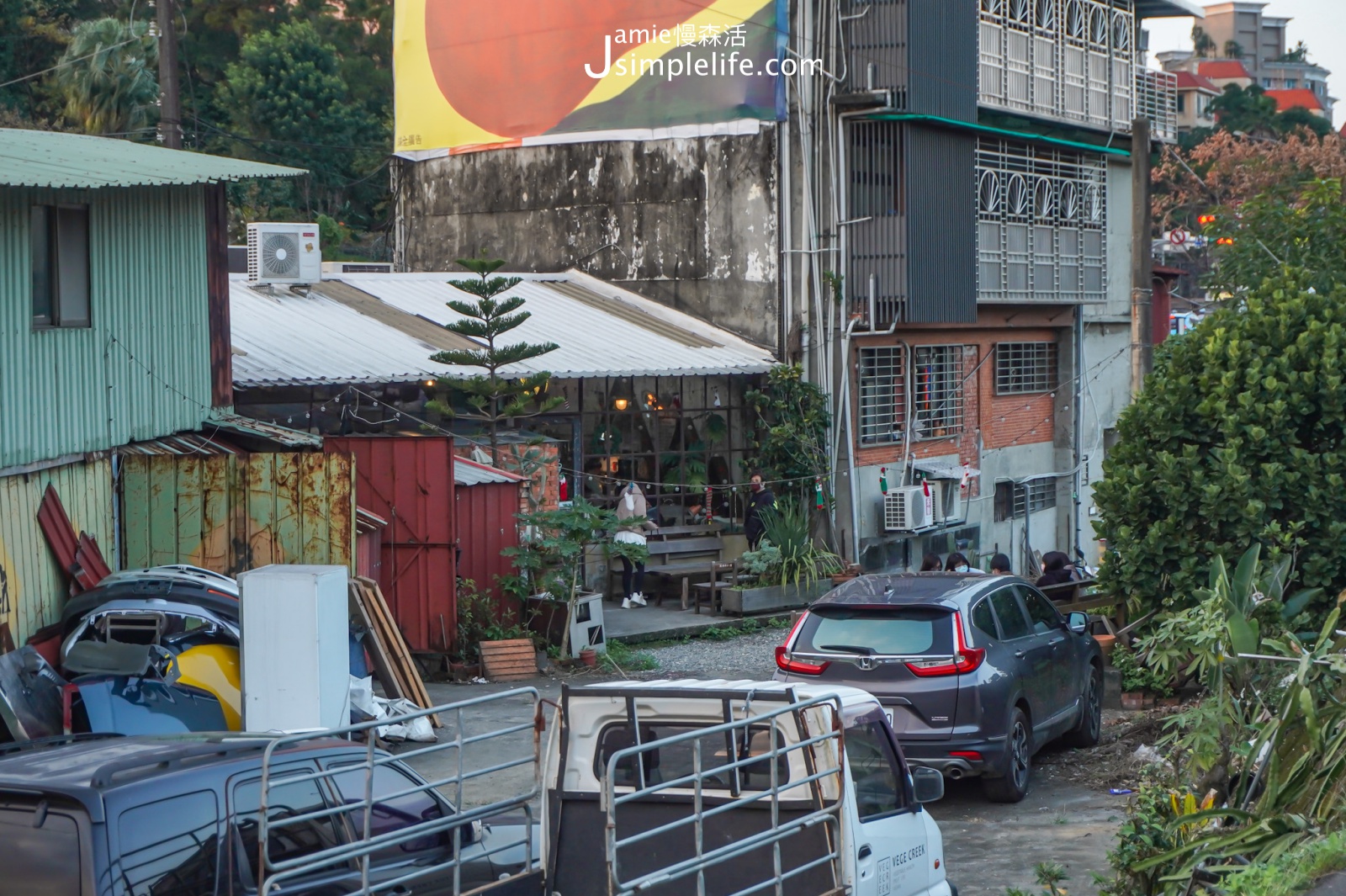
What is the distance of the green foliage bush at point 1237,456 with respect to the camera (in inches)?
557

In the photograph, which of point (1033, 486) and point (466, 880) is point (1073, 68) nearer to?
point (1033, 486)

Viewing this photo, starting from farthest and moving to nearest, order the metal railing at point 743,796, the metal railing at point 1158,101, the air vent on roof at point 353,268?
1. the metal railing at point 1158,101
2. the air vent on roof at point 353,268
3. the metal railing at point 743,796

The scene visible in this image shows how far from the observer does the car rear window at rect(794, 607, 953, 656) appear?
11.0m

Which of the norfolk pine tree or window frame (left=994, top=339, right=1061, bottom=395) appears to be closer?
the norfolk pine tree

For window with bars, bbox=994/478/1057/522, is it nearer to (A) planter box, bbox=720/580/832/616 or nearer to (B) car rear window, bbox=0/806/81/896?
(A) planter box, bbox=720/580/832/616

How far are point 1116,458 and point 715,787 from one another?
992cm

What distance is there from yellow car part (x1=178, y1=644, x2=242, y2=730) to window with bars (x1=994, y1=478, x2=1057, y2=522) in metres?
19.3

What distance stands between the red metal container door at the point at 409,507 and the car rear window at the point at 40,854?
416 inches

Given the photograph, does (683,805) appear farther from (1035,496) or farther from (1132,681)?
(1035,496)

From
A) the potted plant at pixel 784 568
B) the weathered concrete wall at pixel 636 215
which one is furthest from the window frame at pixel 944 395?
the potted plant at pixel 784 568

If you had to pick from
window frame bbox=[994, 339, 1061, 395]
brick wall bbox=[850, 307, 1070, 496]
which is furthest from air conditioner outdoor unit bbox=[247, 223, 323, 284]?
window frame bbox=[994, 339, 1061, 395]

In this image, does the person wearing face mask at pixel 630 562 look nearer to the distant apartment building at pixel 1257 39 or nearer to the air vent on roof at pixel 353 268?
the air vent on roof at pixel 353 268

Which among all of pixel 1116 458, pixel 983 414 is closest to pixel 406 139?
pixel 983 414

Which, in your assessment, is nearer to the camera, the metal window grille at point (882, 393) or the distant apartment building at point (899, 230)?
the distant apartment building at point (899, 230)
